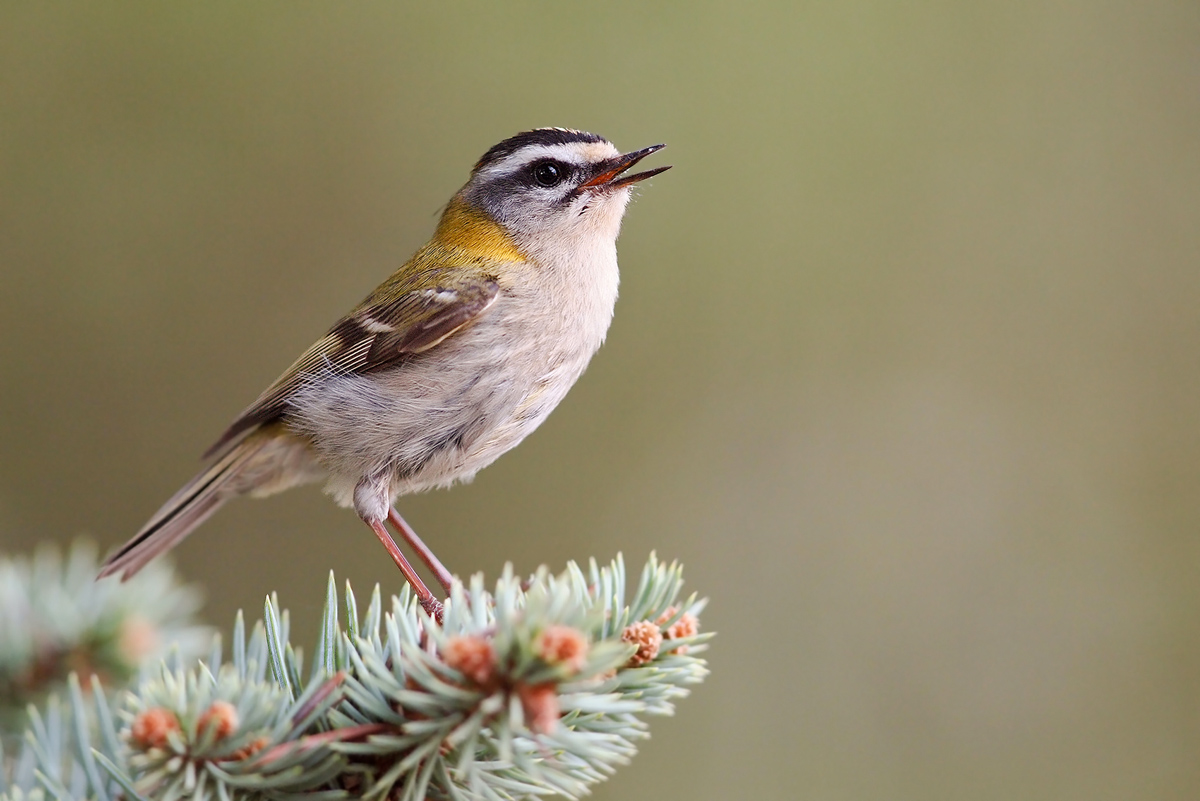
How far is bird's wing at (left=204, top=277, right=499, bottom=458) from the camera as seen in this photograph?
1.88m

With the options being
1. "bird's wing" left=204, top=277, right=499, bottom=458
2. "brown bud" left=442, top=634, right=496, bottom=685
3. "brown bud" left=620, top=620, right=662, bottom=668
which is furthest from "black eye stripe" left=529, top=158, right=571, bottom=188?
"brown bud" left=442, top=634, right=496, bottom=685

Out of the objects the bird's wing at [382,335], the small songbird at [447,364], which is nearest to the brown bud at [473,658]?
the small songbird at [447,364]

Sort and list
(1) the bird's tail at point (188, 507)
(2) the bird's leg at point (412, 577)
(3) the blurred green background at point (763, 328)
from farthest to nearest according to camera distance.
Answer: (3) the blurred green background at point (763, 328) < (1) the bird's tail at point (188, 507) < (2) the bird's leg at point (412, 577)

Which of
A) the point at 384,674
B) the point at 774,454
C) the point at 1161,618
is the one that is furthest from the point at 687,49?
the point at 384,674

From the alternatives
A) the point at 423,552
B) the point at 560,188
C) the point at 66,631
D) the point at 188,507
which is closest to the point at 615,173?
the point at 560,188

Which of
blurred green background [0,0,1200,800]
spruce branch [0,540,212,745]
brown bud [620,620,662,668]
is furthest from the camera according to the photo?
blurred green background [0,0,1200,800]

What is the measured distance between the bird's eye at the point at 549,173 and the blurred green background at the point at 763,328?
1131mm

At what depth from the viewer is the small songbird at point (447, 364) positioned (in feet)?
5.92

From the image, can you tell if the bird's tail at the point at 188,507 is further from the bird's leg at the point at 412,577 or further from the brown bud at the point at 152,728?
the brown bud at the point at 152,728

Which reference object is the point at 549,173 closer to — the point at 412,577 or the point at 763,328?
the point at 412,577

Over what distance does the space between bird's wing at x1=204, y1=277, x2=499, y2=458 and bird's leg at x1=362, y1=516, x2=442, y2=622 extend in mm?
318

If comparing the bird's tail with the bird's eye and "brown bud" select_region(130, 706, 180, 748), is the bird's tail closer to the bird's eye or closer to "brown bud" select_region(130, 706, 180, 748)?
the bird's eye

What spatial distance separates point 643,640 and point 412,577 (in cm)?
77

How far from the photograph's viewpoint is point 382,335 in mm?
1960
